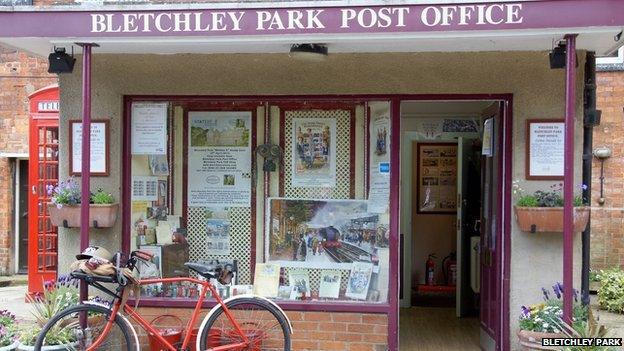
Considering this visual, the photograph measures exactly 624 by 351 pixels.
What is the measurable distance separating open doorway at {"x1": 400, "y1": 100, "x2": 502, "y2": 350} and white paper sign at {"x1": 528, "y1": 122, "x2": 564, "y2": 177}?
1.33 ft

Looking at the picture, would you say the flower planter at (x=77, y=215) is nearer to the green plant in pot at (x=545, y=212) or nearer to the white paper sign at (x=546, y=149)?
the green plant in pot at (x=545, y=212)

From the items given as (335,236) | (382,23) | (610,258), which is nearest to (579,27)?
(382,23)

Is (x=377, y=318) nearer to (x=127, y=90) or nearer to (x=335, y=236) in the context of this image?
(x=335, y=236)

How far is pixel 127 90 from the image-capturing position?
613 centimetres

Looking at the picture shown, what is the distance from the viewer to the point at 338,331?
5.89m

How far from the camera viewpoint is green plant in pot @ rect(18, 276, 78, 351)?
513 centimetres

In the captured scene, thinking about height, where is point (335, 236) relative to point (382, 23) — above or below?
below

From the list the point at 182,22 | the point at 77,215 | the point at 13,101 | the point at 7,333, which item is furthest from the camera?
the point at 13,101

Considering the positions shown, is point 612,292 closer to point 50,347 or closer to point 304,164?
point 304,164

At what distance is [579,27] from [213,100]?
3260mm

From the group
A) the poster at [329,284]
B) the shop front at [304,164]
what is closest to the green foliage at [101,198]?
the shop front at [304,164]

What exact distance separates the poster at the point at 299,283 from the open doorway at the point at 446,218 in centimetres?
112

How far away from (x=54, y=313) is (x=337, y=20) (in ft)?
10.9

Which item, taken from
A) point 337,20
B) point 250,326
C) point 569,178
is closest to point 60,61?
point 337,20
